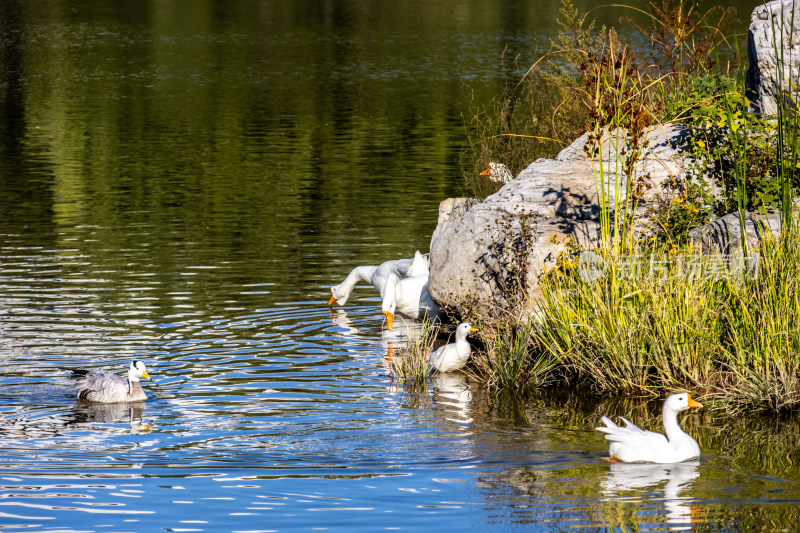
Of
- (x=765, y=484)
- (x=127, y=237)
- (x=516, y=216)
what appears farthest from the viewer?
(x=127, y=237)

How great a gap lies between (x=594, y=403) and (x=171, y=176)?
16885mm

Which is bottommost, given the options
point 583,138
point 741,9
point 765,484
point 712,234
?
point 765,484

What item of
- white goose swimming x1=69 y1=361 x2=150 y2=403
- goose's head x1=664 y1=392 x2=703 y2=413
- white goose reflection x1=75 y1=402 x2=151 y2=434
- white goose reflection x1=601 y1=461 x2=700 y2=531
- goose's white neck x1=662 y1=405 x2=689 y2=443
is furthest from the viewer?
white goose swimming x1=69 y1=361 x2=150 y2=403

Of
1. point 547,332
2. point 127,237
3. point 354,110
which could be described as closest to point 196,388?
point 547,332

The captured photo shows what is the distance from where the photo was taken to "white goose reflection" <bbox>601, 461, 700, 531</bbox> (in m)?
8.45

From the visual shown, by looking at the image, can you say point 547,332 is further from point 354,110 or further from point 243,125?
point 354,110

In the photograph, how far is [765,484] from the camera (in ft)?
29.6

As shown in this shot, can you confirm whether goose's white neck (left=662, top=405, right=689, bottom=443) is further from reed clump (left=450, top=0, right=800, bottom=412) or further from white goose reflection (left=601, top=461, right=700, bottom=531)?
reed clump (left=450, top=0, right=800, bottom=412)

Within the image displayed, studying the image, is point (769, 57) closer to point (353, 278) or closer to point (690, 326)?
point (690, 326)

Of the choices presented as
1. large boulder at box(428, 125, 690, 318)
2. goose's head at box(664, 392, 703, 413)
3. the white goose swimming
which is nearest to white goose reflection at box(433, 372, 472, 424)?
large boulder at box(428, 125, 690, 318)

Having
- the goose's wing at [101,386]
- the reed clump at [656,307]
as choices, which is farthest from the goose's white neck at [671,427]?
the goose's wing at [101,386]

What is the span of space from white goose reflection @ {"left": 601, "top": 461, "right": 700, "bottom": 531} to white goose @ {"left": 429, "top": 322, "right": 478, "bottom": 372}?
326 cm

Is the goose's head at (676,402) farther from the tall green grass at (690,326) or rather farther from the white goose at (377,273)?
the white goose at (377,273)

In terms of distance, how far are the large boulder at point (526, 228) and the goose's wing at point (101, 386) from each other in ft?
13.2
